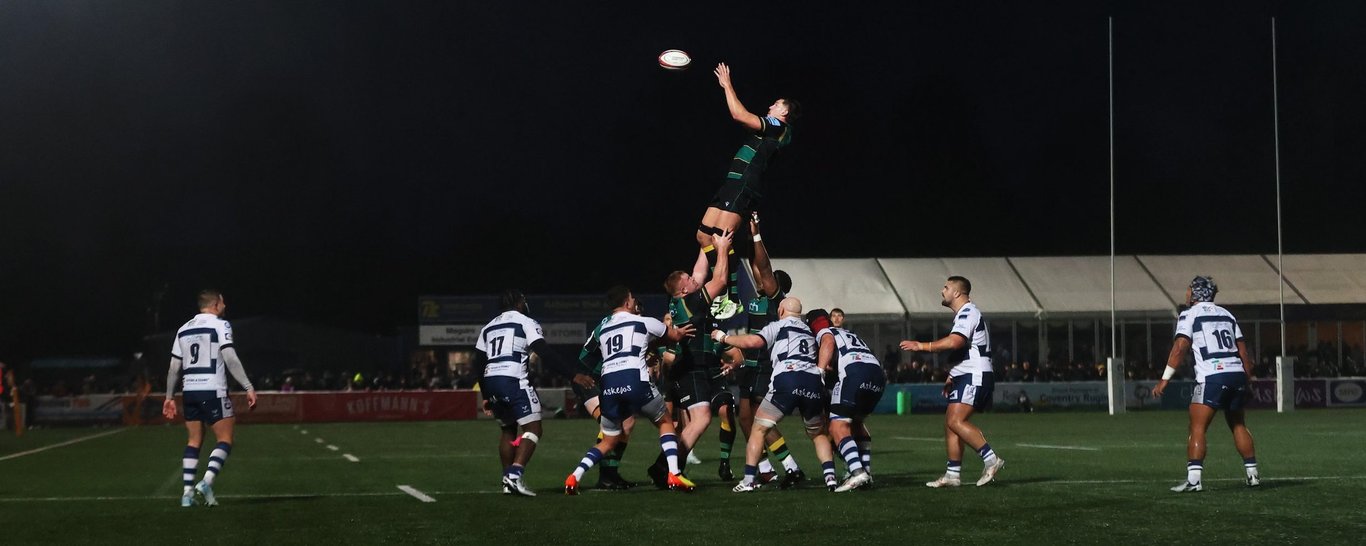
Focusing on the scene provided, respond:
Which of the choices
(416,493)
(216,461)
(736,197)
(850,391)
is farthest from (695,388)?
(216,461)

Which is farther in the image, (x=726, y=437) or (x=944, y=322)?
(x=944, y=322)

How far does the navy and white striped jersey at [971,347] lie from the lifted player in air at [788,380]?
1.40 metres

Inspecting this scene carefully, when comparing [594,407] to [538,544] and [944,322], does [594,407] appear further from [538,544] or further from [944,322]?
[944,322]

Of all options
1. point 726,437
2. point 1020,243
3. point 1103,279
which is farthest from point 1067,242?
point 726,437

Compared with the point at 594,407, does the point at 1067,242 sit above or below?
above

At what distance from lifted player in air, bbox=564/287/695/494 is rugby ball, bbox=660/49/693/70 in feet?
7.62

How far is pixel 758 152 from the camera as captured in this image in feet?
46.4

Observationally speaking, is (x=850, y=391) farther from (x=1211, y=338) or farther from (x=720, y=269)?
(x=1211, y=338)

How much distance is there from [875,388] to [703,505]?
294 cm

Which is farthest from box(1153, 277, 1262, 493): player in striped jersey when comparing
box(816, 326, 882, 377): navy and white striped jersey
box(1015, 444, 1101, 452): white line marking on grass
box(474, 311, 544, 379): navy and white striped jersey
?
box(1015, 444, 1101, 452): white line marking on grass

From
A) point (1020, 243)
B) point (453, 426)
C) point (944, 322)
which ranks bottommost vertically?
point (453, 426)

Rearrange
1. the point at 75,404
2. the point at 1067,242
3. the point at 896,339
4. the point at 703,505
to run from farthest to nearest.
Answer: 1. the point at 1067,242
2. the point at 896,339
3. the point at 75,404
4. the point at 703,505

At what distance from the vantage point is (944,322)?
→ 154ft

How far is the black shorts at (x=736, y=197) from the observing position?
1413cm
